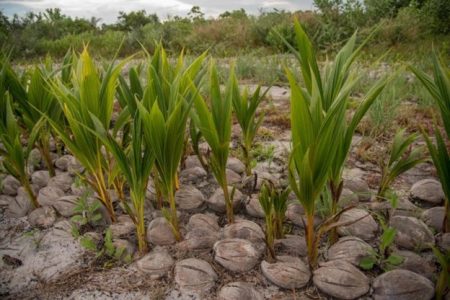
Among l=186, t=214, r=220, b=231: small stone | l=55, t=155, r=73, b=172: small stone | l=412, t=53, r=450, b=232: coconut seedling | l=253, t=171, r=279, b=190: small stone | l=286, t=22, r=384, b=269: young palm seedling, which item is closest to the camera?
l=286, t=22, r=384, b=269: young palm seedling

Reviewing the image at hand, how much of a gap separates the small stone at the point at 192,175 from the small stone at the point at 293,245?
702 mm

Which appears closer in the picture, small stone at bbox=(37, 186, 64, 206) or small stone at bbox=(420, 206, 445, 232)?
small stone at bbox=(420, 206, 445, 232)

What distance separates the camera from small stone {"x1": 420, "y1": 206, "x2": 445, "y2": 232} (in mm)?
1566

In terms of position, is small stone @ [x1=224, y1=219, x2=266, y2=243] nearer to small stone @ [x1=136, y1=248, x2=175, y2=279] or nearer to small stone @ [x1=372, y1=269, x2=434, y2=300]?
small stone @ [x1=136, y1=248, x2=175, y2=279]

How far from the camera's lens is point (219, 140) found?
1557mm

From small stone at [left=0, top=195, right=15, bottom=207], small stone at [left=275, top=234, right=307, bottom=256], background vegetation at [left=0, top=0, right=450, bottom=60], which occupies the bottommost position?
small stone at [left=0, top=195, right=15, bottom=207]

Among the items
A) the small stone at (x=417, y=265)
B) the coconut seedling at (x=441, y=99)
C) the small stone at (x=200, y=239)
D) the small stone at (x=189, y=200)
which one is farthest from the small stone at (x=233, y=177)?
the coconut seedling at (x=441, y=99)

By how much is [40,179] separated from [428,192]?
202cm

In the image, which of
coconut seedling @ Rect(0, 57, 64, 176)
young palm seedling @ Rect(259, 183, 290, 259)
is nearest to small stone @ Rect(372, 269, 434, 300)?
young palm seedling @ Rect(259, 183, 290, 259)

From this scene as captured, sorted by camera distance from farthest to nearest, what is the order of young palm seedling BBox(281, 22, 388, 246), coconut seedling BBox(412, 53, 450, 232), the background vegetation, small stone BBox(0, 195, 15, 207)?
the background vegetation, small stone BBox(0, 195, 15, 207), young palm seedling BBox(281, 22, 388, 246), coconut seedling BBox(412, 53, 450, 232)

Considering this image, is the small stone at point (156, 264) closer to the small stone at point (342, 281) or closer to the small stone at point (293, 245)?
the small stone at point (293, 245)

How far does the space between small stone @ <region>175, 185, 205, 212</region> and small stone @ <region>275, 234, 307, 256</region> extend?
0.44 meters

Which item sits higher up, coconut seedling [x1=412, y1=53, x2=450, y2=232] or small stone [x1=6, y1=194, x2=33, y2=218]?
coconut seedling [x1=412, y1=53, x2=450, y2=232]

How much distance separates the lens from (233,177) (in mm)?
1970
